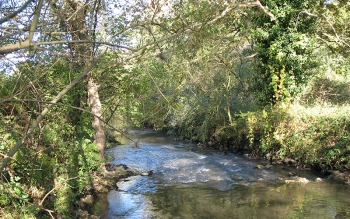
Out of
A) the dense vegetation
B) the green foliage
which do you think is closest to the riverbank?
the dense vegetation

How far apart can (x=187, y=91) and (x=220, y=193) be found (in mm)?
9454

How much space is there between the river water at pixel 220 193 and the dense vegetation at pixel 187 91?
1.23 meters

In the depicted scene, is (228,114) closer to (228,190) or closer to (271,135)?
(271,135)

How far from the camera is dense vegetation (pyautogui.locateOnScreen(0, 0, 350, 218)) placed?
5.70m

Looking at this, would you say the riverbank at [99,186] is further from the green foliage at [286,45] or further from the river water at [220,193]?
the green foliage at [286,45]

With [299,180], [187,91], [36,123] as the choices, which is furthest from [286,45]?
[36,123]

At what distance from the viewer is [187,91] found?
58.9ft

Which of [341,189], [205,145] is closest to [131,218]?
[341,189]

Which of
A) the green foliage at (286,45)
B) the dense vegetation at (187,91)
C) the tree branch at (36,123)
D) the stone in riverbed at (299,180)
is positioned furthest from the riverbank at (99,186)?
the green foliage at (286,45)

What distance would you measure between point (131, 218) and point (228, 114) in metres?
9.84

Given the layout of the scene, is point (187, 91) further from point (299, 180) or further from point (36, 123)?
point (36, 123)

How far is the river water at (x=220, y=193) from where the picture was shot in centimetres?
756

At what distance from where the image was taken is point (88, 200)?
26.4 ft

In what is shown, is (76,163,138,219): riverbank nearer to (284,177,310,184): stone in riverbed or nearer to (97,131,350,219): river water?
(97,131,350,219): river water
